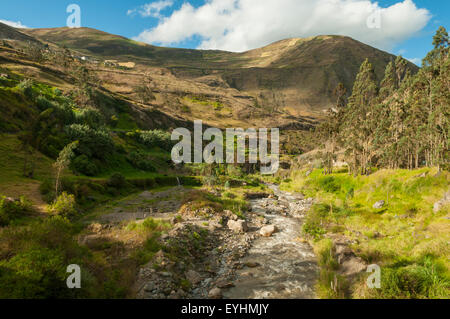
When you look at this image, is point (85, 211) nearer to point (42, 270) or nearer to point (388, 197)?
point (42, 270)

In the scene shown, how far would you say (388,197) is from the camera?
102 ft

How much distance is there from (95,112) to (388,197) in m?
81.5

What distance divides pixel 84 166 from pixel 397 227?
4834 cm

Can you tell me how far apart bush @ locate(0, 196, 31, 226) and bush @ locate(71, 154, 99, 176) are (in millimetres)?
Result: 20156

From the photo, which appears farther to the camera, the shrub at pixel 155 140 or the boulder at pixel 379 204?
the shrub at pixel 155 140

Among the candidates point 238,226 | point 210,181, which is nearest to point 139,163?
point 210,181

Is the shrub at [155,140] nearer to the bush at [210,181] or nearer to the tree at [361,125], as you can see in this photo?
the bush at [210,181]

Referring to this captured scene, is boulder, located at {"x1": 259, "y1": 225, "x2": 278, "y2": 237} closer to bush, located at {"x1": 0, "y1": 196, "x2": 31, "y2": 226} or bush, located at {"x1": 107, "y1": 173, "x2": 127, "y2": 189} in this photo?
bush, located at {"x1": 0, "y1": 196, "x2": 31, "y2": 226}

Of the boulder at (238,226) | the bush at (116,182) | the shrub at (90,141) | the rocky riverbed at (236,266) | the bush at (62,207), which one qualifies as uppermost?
the shrub at (90,141)

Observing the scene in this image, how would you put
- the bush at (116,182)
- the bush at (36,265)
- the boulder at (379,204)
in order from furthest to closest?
the bush at (116,182), the boulder at (379,204), the bush at (36,265)

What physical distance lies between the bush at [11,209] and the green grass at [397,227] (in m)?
27.2

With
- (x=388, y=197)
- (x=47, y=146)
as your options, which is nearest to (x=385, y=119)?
(x=388, y=197)

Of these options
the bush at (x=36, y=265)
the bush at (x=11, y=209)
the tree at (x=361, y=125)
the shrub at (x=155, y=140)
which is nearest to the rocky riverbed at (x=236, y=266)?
the bush at (x=36, y=265)

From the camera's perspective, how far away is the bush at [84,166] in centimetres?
4204
